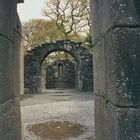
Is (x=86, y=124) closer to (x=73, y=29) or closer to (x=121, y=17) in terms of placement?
(x=121, y=17)

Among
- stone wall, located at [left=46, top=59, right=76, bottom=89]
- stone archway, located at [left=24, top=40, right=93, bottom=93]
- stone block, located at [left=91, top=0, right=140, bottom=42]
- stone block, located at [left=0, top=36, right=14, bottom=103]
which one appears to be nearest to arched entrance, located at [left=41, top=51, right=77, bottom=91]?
stone wall, located at [left=46, top=59, right=76, bottom=89]

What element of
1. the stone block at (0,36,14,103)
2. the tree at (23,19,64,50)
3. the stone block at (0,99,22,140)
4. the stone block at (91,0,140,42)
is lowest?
the stone block at (0,99,22,140)

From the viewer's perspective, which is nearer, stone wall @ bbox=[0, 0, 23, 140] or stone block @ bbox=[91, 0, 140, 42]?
stone block @ bbox=[91, 0, 140, 42]

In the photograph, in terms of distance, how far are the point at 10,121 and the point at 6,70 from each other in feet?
2.32

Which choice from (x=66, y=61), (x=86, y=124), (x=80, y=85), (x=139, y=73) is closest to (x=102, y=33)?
(x=139, y=73)

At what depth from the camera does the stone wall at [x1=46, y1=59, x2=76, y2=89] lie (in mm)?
30703

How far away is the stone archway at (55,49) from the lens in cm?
2088

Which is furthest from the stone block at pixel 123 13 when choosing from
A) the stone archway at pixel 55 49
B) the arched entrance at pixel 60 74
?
the arched entrance at pixel 60 74

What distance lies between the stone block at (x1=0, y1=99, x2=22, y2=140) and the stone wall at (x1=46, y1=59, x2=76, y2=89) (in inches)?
1027

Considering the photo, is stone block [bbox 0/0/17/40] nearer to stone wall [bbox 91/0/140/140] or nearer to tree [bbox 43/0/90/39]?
stone wall [bbox 91/0/140/140]

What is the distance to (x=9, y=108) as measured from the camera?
12.3 ft

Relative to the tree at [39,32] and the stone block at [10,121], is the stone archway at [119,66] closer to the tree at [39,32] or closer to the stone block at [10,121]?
the stone block at [10,121]

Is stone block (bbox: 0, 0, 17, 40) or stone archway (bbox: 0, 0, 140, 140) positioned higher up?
stone block (bbox: 0, 0, 17, 40)

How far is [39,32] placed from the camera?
38969mm
